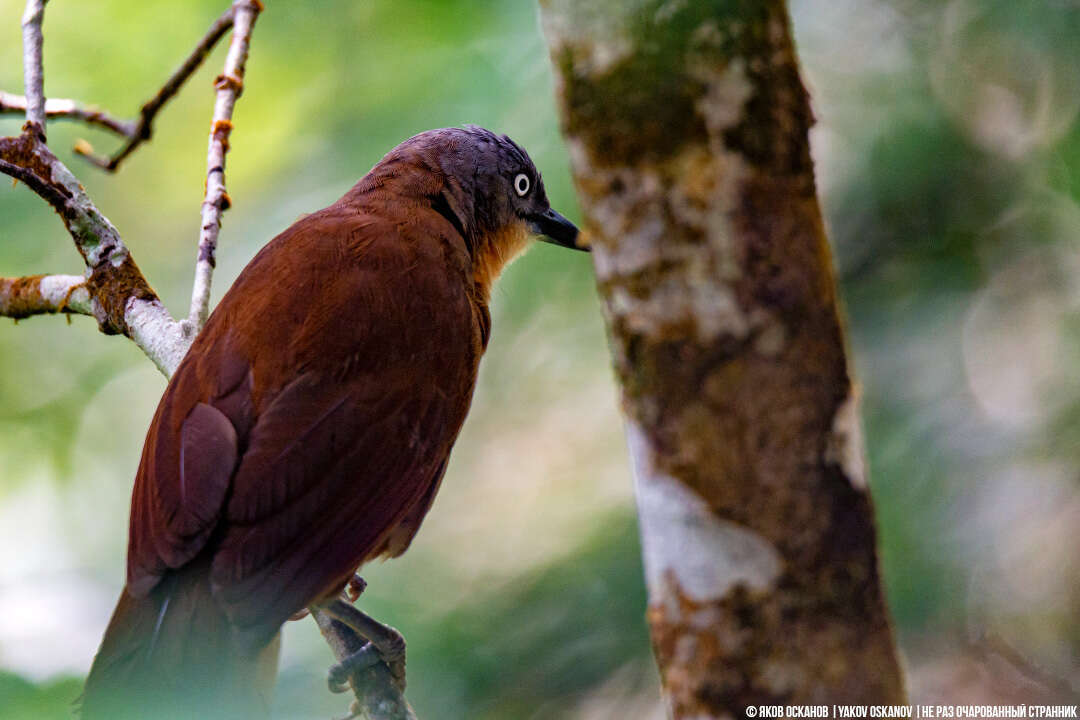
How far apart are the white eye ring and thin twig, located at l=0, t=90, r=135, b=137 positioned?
4.03 ft

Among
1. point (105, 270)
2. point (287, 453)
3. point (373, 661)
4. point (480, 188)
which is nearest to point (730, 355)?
point (287, 453)

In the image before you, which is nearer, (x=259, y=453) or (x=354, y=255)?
(x=259, y=453)

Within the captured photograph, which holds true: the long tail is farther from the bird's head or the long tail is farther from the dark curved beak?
the dark curved beak

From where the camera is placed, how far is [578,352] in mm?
4301

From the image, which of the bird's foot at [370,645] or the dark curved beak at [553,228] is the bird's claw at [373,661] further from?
the dark curved beak at [553,228]

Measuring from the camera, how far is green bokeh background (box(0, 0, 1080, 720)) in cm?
329

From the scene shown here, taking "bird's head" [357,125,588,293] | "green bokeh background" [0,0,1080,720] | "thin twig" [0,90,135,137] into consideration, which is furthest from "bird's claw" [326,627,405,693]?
"thin twig" [0,90,135,137]

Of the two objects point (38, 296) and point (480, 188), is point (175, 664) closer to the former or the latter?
point (38, 296)

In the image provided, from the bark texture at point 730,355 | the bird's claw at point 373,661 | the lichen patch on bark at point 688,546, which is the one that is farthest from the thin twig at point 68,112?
the lichen patch on bark at point 688,546

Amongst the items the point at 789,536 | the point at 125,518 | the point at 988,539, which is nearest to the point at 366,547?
the point at 789,536

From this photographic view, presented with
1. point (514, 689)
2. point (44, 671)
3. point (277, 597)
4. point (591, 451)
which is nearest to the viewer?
point (277, 597)

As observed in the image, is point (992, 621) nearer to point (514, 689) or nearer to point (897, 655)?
point (514, 689)

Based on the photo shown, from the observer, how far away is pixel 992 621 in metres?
3.31

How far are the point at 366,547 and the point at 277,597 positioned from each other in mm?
253
